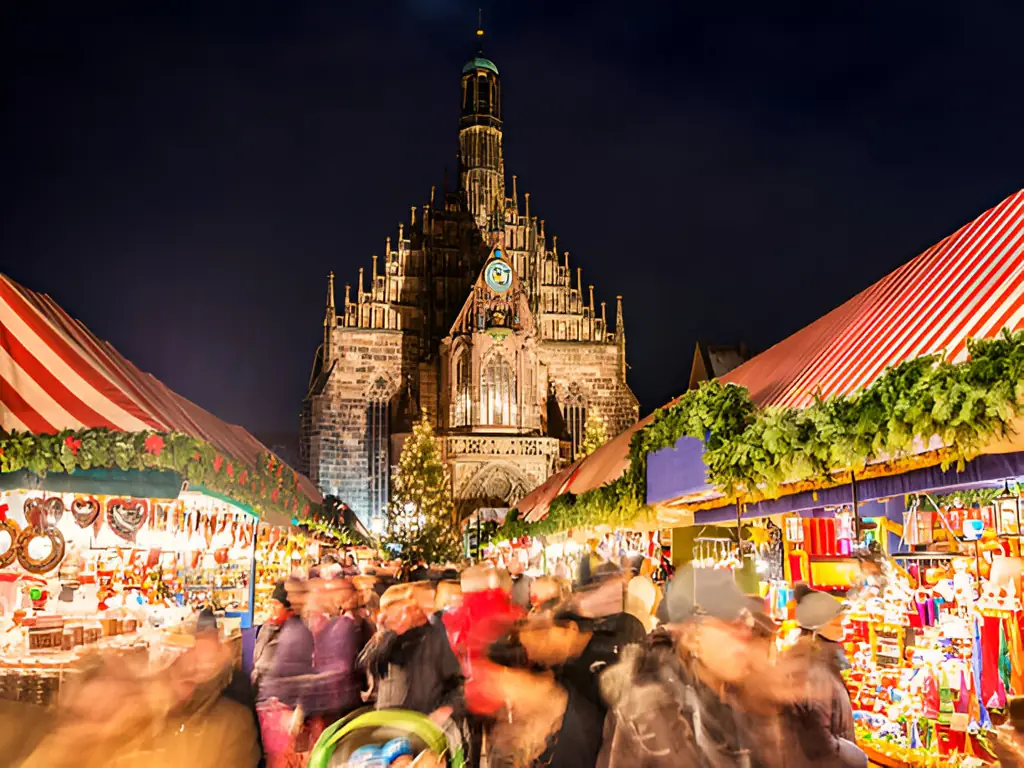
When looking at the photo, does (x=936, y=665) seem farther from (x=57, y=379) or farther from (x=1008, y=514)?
(x=57, y=379)

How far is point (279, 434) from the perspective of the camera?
94.8m

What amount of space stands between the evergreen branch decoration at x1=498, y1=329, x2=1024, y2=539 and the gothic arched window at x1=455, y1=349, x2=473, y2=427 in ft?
100

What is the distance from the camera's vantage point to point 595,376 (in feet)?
137

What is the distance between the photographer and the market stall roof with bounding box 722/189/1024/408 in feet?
16.3

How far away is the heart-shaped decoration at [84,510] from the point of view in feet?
27.1

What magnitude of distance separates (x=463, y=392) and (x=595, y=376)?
6.52m

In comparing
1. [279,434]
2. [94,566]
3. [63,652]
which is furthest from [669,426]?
[279,434]

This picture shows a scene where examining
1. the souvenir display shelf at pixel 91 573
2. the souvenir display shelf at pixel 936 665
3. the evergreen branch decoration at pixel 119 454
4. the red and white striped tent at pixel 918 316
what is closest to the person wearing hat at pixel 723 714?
the red and white striped tent at pixel 918 316

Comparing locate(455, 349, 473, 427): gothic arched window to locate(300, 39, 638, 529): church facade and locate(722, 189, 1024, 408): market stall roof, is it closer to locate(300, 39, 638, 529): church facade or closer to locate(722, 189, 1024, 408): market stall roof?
locate(300, 39, 638, 529): church facade

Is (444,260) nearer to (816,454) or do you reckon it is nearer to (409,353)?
(409,353)

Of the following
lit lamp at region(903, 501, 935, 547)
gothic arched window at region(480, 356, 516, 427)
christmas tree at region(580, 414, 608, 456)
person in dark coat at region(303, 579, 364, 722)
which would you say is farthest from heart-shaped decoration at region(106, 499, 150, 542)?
gothic arched window at region(480, 356, 516, 427)

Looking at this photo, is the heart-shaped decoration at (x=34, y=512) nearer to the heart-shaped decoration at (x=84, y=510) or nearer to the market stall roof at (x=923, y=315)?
the heart-shaped decoration at (x=84, y=510)

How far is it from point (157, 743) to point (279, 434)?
94.8m

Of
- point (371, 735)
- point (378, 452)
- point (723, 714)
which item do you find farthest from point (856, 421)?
point (378, 452)
